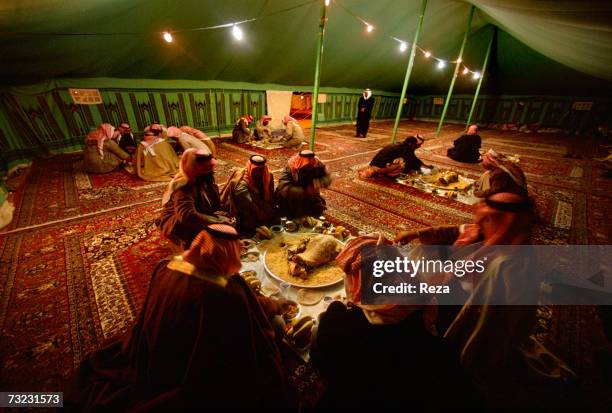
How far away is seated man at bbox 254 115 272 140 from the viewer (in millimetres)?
8802

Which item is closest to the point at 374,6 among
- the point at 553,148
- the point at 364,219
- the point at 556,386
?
the point at 364,219

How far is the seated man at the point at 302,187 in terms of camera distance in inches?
139

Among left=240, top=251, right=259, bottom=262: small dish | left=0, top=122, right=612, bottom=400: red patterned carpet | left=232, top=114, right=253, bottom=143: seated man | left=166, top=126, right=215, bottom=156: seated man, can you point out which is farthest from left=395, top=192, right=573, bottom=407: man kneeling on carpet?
left=232, top=114, right=253, bottom=143: seated man

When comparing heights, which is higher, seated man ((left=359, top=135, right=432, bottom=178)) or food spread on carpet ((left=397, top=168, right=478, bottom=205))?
seated man ((left=359, top=135, right=432, bottom=178))

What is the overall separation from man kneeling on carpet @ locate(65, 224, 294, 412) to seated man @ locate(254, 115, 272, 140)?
7.91 m

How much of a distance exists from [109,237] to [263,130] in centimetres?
648

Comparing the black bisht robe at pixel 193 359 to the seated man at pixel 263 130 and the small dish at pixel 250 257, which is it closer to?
the small dish at pixel 250 257

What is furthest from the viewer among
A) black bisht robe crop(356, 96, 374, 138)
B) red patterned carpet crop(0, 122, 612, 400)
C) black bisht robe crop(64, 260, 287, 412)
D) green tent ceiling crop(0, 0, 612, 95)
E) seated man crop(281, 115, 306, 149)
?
black bisht robe crop(356, 96, 374, 138)

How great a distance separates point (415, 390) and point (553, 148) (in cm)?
1239

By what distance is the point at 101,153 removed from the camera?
526cm

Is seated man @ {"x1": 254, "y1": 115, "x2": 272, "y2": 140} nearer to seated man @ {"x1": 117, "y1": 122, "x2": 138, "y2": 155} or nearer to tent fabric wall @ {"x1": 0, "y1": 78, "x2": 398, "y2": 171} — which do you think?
tent fabric wall @ {"x1": 0, "y1": 78, "x2": 398, "y2": 171}

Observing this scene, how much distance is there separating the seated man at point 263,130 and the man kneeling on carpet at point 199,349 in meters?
7.91

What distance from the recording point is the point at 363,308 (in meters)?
1.84

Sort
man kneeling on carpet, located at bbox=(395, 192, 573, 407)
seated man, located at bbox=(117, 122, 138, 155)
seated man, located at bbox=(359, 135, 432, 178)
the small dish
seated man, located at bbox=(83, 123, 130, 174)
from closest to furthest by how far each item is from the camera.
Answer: man kneeling on carpet, located at bbox=(395, 192, 573, 407) < the small dish < seated man, located at bbox=(83, 123, 130, 174) < seated man, located at bbox=(359, 135, 432, 178) < seated man, located at bbox=(117, 122, 138, 155)
